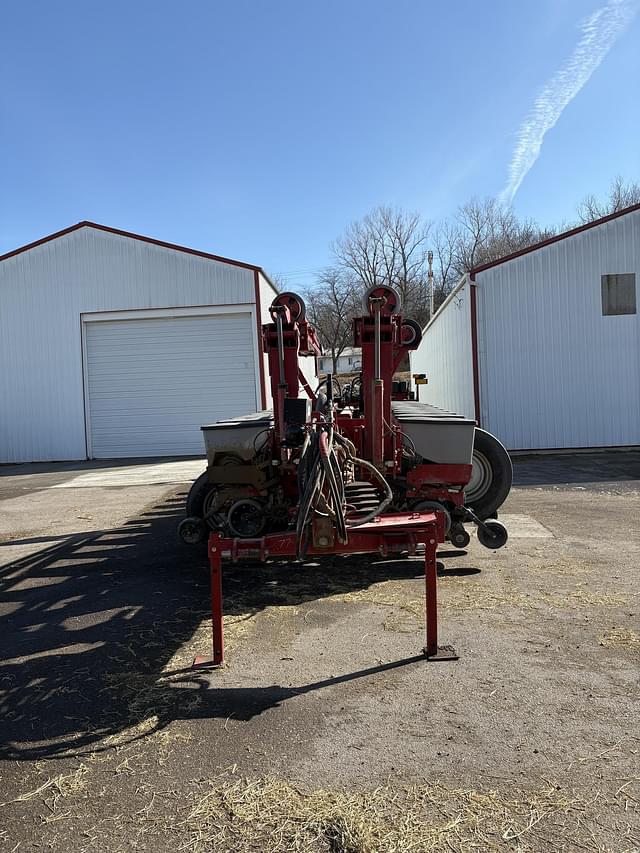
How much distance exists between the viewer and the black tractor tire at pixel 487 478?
6.70 metres

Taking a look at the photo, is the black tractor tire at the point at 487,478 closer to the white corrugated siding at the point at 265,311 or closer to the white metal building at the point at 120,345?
the white corrugated siding at the point at 265,311

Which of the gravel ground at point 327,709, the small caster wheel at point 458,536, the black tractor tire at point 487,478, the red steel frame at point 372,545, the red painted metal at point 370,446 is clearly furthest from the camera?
the black tractor tire at point 487,478

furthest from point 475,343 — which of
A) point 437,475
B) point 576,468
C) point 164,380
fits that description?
point 437,475

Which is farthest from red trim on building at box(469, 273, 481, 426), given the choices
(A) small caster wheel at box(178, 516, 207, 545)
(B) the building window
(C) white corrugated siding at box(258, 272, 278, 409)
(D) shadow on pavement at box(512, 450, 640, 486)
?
(A) small caster wheel at box(178, 516, 207, 545)

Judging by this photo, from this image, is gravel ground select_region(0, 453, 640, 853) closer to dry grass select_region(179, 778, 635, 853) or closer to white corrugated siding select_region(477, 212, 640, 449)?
dry grass select_region(179, 778, 635, 853)

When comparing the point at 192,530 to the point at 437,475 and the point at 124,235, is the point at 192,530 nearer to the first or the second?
the point at 437,475

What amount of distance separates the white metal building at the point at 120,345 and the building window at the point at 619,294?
857cm

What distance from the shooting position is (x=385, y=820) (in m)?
2.44

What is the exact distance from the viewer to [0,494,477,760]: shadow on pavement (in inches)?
131

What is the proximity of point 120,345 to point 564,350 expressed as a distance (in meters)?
11.5

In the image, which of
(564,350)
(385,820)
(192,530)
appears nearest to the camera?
(385,820)

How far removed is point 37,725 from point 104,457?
1538cm

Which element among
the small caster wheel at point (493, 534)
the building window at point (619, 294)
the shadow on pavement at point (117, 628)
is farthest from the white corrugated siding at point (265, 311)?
the small caster wheel at point (493, 534)

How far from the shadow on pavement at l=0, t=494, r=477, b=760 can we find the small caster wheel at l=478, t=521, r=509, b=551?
2.21 ft
